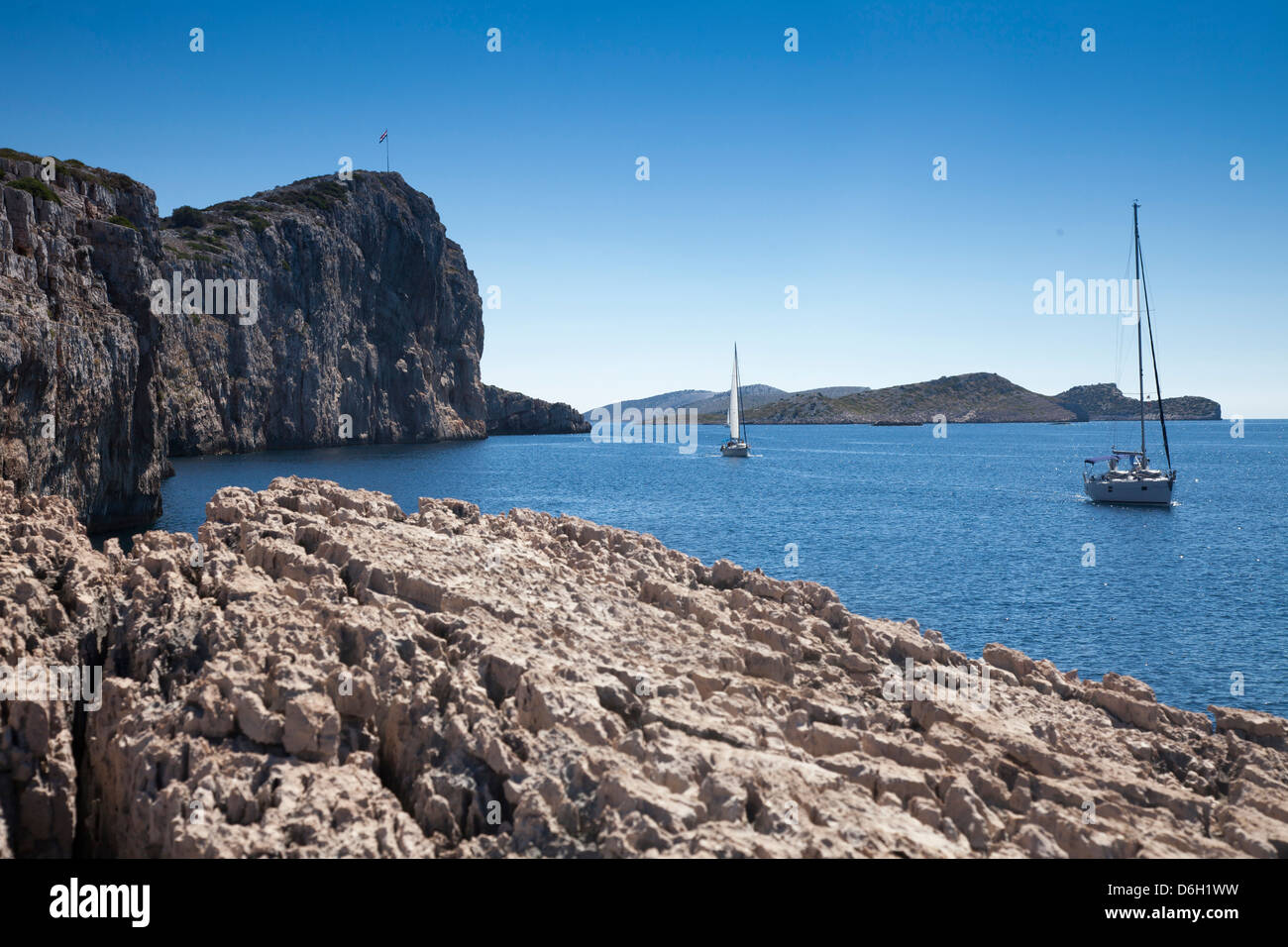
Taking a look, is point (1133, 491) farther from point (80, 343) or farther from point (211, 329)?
point (211, 329)

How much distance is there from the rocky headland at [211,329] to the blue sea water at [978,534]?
7.68 m

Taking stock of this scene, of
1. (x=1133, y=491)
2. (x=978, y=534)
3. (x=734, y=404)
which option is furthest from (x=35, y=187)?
(x=734, y=404)

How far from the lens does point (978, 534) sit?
6122 cm

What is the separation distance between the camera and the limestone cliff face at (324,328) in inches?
4638

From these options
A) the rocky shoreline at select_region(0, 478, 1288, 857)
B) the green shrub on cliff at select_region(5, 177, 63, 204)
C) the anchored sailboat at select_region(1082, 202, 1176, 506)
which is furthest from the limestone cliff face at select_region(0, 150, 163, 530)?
the anchored sailboat at select_region(1082, 202, 1176, 506)

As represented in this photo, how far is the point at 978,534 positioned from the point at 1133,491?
2396cm

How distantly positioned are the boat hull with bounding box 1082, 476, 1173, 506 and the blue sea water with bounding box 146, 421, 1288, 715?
3.46 feet

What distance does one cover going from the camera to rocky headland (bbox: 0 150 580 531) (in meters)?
41.8

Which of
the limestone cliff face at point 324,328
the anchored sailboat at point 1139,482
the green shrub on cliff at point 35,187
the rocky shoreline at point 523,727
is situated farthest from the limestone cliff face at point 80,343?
the anchored sailboat at point 1139,482

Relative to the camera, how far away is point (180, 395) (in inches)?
4363

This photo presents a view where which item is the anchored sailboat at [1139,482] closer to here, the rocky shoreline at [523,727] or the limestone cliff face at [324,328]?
the rocky shoreline at [523,727]

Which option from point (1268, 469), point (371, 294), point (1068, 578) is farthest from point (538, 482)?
point (1268, 469)
